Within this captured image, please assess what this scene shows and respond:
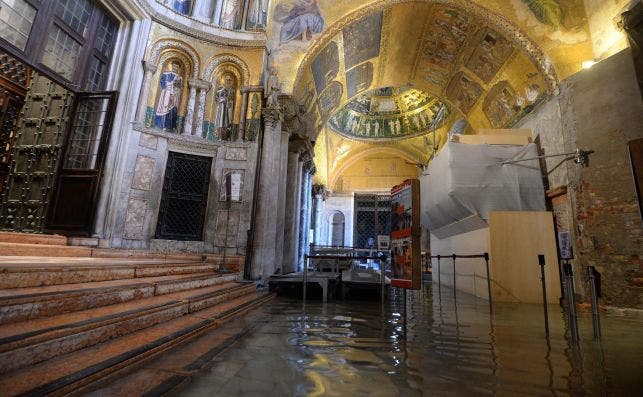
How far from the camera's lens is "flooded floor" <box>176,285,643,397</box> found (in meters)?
2.04

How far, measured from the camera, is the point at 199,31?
32.2 feet

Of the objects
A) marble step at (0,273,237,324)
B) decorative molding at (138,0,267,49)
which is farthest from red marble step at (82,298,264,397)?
decorative molding at (138,0,267,49)

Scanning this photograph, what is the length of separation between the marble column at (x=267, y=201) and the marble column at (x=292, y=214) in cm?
217

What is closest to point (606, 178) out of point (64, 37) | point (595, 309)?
point (595, 309)

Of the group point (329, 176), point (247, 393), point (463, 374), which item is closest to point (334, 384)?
point (247, 393)

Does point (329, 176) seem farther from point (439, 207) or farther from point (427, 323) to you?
point (427, 323)

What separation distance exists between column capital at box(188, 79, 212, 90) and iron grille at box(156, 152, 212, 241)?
7.29 feet

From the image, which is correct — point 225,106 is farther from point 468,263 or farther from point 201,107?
point 468,263

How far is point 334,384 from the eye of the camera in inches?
81.7

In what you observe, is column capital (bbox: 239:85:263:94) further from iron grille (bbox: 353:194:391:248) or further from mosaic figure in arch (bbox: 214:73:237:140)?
iron grille (bbox: 353:194:391:248)

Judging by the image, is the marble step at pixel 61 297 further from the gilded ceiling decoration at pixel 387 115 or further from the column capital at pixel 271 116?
the gilded ceiling decoration at pixel 387 115

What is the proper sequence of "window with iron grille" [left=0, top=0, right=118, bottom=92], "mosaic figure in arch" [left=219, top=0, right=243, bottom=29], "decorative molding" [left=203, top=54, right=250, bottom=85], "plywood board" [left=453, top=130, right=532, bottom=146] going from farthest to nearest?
"mosaic figure in arch" [left=219, top=0, right=243, bottom=29] < "decorative molding" [left=203, top=54, right=250, bottom=85] < "plywood board" [left=453, top=130, right=532, bottom=146] < "window with iron grille" [left=0, top=0, right=118, bottom=92]

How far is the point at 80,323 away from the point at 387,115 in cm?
2132

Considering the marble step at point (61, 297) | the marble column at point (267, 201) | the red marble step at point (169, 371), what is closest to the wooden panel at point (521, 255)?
the marble column at point (267, 201)
